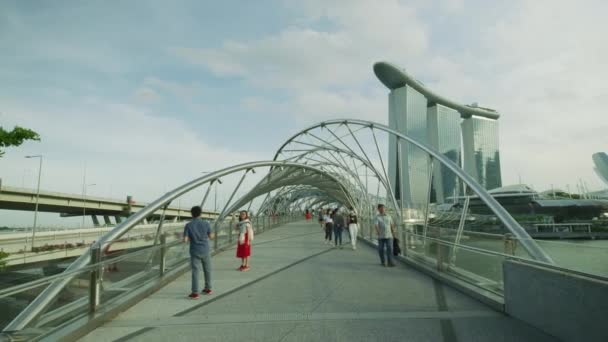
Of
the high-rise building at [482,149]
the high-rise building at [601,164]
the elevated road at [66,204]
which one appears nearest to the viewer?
the elevated road at [66,204]

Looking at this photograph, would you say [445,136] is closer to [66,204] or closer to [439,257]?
[66,204]

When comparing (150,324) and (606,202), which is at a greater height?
(606,202)

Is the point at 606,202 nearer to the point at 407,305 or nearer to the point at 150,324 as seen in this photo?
the point at 407,305

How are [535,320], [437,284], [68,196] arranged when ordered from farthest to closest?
1. [68,196]
2. [437,284]
3. [535,320]

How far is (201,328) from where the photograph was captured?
4.61 metres

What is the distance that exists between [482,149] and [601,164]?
1974 inches

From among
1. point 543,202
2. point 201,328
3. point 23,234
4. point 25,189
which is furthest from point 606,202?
point 25,189

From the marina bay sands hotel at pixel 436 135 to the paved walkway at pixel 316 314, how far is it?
7690 centimetres

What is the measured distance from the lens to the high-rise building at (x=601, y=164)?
9632 cm

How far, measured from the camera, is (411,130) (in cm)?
10725

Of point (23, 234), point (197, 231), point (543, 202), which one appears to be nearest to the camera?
point (197, 231)

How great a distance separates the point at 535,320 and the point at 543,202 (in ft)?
209

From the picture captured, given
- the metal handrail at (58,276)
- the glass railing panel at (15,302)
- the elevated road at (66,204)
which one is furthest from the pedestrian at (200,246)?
the elevated road at (66,204)

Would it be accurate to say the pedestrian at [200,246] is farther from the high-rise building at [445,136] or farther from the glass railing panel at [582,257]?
the high-rise building at [445,136]
